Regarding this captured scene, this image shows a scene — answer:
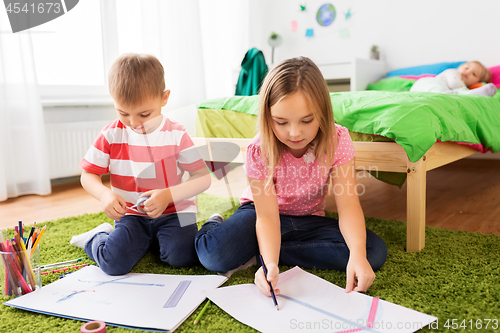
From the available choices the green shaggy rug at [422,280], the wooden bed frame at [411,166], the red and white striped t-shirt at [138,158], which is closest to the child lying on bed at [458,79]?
Result: the wooden bed frame at [411,166]

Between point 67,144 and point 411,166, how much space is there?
1.78 metres

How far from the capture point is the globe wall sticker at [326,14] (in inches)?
123

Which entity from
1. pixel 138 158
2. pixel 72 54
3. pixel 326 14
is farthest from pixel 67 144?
pixel 326 14

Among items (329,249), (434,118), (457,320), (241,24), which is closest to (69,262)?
(329,249)

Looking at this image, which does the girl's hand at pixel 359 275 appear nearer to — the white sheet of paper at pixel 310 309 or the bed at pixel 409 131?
the white sheet of paper at pixel 310 309

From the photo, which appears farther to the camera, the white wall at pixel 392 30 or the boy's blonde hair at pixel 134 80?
the white wall at pixel 392 30

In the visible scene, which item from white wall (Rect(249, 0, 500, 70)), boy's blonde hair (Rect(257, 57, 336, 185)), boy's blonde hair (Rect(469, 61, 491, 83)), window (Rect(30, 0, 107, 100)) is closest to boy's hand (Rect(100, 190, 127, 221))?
boy's blonde hair (Rect(257, 57, 336, 185))

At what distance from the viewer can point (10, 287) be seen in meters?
0.81

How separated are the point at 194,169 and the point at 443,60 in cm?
236

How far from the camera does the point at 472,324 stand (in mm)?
672

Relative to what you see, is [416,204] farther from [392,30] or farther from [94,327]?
[392,30]

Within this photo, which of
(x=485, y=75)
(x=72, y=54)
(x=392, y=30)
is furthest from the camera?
(x=392, y=30)

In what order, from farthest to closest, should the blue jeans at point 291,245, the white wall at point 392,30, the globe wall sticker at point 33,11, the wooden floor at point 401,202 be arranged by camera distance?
the white wall at point 392,30
the globe wall sticker at point 33,11
the wooden floor at point 401,202
the blue jeans at point 291,245

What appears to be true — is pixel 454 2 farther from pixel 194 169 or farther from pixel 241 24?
pixel 194 169
